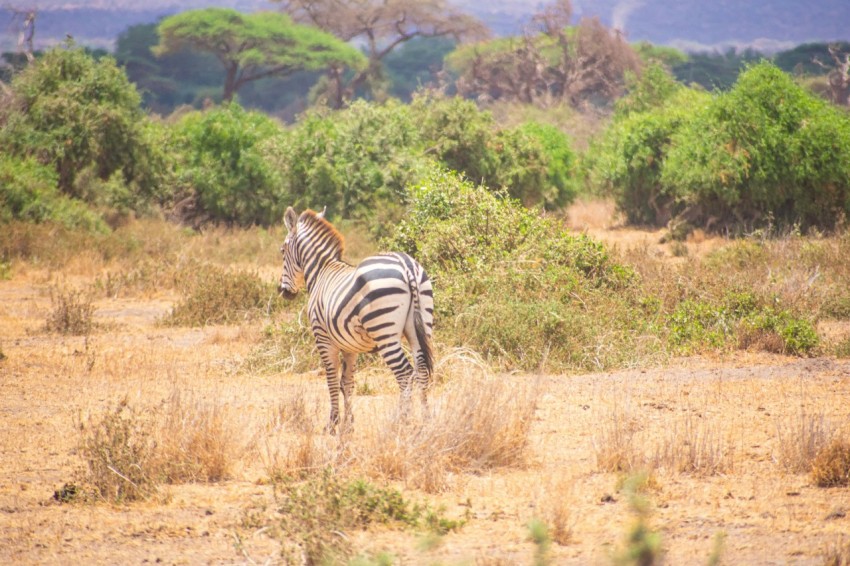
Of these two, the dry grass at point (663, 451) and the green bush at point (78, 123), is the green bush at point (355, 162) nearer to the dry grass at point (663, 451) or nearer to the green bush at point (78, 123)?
the green bush at point (78, 123)

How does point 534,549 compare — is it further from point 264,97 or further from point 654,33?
point 654,33

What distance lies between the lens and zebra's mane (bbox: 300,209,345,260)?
8.28 meters

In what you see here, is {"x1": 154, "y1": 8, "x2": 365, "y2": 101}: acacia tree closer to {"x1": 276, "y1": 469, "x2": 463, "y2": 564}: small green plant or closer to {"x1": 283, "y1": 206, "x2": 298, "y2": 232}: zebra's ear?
{"x1": 283, "y1": 206, "x2": 298, "y2": 232}: zebra's ear

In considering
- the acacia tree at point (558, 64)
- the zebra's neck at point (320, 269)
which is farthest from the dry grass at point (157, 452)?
the acacia tree at point (558, 64)

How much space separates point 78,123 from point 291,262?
46.6ft

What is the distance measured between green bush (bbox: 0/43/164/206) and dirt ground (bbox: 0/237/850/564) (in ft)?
38.1

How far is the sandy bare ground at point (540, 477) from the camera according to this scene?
5457mm

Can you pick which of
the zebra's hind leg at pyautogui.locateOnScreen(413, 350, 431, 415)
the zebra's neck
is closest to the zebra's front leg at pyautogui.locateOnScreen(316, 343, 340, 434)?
the zebra's neck

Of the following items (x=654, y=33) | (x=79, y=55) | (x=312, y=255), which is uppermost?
(x=654, y=33)

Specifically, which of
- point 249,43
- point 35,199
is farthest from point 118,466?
point 249,43

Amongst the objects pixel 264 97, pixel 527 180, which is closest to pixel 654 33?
pixel 264 97

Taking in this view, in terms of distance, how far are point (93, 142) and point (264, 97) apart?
5228 centimetres

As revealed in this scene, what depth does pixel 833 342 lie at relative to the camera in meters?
10.8

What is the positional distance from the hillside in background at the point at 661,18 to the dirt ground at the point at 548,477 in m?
121
